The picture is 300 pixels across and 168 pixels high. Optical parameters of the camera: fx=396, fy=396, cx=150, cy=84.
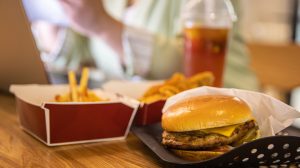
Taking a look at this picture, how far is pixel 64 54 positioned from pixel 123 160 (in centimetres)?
155

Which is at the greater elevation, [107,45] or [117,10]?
[117,10]

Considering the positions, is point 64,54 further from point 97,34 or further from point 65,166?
point 65,166

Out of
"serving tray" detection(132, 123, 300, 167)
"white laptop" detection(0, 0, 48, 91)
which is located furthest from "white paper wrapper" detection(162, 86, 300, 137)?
"white laptop" detection(0, 0, 48, 91)

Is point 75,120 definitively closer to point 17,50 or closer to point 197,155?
point 197,155

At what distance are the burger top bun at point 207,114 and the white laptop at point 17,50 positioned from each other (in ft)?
2.38

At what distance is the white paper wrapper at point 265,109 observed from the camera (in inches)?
33.1

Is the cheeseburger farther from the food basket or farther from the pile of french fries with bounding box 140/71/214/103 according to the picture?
the pile of french fries with bounding box 140/71/214/103

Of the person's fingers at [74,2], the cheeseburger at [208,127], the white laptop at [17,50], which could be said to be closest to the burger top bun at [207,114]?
the cheeseburger at [208,127]

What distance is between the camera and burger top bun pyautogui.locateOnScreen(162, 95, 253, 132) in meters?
0.76

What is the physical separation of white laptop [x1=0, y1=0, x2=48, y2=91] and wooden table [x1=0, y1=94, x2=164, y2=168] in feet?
1.39

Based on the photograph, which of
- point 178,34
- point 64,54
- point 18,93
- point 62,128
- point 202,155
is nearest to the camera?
point 202,155

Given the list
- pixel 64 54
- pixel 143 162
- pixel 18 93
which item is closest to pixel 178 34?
pixel 64 54

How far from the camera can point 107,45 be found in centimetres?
238

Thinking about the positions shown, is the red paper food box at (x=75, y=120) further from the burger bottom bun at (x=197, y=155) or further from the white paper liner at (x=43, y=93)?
the burger bottom bun at (x=197, y=155)
